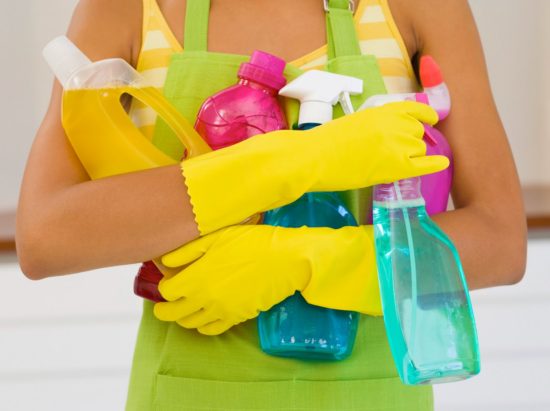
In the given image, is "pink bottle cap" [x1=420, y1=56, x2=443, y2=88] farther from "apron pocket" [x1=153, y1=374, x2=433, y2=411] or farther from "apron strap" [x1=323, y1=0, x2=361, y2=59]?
"apron pocket" [x1=153, y1=374, x2=433, y2=411]

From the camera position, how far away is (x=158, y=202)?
1.01 metres

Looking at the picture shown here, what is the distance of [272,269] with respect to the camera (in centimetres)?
99

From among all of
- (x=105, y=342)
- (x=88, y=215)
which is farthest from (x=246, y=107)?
(x=105, y=342)

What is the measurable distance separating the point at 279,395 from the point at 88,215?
32 centimetres

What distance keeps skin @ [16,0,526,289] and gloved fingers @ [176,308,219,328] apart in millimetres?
91

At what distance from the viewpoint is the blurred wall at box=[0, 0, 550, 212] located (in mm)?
2613

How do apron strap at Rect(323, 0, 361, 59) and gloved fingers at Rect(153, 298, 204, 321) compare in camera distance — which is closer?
gloved fingers at Rect(153, 298, 204, 321)

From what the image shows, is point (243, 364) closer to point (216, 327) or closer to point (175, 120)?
point (216, 327)

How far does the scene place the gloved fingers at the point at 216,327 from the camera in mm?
1068

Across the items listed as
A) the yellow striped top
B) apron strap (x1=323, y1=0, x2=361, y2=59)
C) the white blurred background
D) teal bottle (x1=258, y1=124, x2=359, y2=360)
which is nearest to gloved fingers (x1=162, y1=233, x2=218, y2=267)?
teal bottle (x1=258, y1=124, x2=359, y2=360)

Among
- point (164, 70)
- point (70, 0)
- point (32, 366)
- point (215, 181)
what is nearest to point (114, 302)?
point (32, 366)

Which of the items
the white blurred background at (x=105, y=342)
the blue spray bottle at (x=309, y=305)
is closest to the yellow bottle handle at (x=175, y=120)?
the blue spray bottle at (x=309, y=305)

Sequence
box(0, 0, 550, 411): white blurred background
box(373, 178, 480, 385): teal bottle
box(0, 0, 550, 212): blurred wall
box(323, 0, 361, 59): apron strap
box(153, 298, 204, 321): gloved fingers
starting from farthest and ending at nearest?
box(0, 0, 550, 212): blurred wall, box(0, 0, 550, 411): white blurred background, box(323, 0, 361, 59): apron strap, box(153, 298, 204, 321): gloved fingers, box(373, 178, 480, 385): teal bottle

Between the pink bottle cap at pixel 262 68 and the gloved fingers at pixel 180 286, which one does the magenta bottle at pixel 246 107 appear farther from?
the gloved fingers at pixel 180 286
